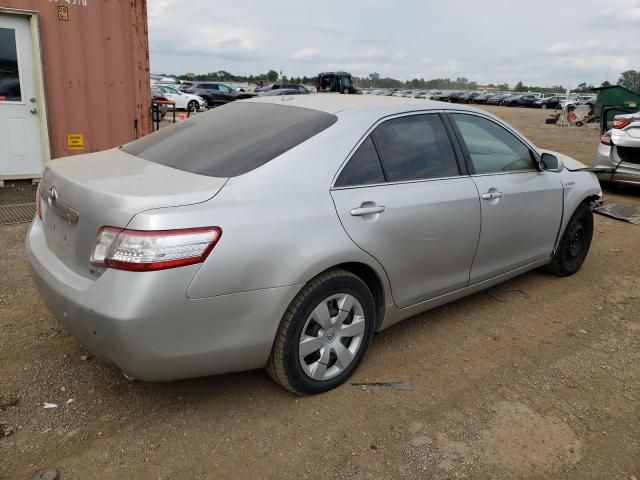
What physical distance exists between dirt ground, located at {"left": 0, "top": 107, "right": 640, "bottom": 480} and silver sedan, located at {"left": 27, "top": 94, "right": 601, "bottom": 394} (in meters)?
0.29

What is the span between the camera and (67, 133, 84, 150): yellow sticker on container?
7.39 meters

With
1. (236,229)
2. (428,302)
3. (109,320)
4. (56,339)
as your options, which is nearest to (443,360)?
(428,302)

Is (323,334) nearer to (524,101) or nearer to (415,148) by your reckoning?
(415,148)

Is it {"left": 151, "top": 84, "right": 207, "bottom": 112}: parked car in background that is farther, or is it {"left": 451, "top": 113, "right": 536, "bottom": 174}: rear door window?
{"left": 151, "top": 84, "right": 207, "bottom": 112}: parked car in background

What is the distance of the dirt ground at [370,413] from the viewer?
94.5 inches

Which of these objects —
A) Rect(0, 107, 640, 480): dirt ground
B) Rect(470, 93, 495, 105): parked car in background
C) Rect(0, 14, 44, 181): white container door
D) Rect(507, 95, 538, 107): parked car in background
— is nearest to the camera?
Rect(0, 107, 640, 480): dirt ground

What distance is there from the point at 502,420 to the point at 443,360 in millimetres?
622

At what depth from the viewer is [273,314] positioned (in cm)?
251

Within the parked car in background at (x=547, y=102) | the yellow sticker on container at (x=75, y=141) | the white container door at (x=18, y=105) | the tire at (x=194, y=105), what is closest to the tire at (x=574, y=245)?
the yellow sticker on container at (x=75, y=141)

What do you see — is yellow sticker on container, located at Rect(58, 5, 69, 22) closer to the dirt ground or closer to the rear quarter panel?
the dirt ground

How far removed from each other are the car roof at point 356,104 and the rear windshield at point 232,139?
0.09 metres

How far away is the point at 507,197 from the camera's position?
3.71 m

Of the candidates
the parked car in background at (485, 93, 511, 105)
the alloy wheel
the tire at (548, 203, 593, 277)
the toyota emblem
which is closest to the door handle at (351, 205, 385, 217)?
the alloy wheel

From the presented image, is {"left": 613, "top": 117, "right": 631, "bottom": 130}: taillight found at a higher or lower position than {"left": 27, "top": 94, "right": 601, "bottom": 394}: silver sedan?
higher
